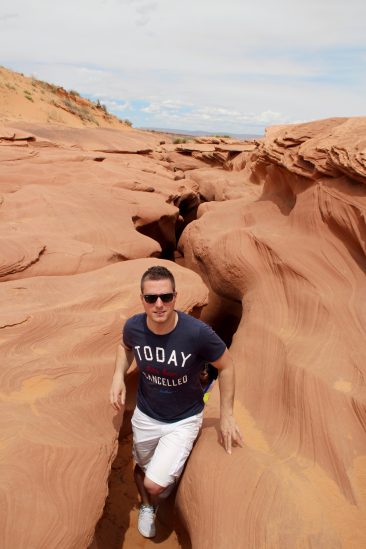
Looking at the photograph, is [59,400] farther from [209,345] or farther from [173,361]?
[209,345]

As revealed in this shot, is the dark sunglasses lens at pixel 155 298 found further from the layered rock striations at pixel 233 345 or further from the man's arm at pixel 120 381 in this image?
the layered rock striations at pixel 233 345

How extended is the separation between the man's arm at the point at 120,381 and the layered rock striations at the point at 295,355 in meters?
0.59

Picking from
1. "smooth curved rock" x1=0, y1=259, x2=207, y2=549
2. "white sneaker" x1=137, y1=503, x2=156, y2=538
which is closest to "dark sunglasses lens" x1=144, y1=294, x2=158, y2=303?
"smooth curved rock" x1=0, y1=259, x2=207, y2=549

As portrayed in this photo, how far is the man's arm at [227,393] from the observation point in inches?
97.9

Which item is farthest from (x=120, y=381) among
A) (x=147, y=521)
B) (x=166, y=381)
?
(x=147, y=521)

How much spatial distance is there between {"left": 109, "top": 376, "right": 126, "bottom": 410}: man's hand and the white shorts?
16 centimetres

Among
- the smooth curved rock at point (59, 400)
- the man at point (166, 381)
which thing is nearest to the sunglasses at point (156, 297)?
the man at point (166, 381)

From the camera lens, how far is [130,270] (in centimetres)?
448

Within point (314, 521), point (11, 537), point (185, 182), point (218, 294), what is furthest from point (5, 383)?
point (185, 182)

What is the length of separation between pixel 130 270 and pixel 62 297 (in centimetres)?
88

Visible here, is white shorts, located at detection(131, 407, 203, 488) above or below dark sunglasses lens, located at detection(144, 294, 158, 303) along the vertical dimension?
below

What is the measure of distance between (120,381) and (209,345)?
644mm

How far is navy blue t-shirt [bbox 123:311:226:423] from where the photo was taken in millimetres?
2432

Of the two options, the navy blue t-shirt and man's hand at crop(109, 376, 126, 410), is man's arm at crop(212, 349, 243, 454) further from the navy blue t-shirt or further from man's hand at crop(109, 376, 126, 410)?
man's hand at crop(109, 376, 126, 410)
